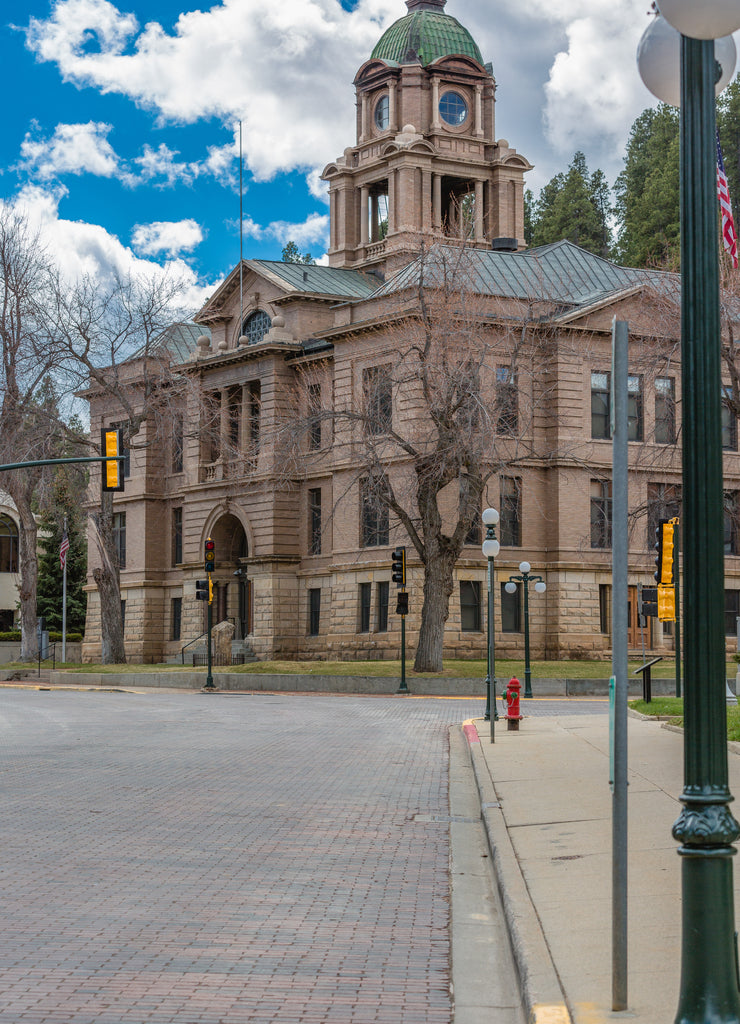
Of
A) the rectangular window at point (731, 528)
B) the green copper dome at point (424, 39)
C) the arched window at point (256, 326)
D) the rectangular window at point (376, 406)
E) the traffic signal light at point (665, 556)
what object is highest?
the green copper dome at point (424, 39)

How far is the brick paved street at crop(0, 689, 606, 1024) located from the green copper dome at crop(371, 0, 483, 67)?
48112 millimetres

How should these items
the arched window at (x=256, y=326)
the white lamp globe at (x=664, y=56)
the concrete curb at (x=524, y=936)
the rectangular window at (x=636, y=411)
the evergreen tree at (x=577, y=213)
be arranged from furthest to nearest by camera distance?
1. the evergreen tree at (x=577, y=213)
2. the arched window at (x=256, y=326)
3. the rectangular window at (x=636, y=411)
4. the concrete curb at (x=524, y=936)
5. the white lamp globe at (x=664, y=56)

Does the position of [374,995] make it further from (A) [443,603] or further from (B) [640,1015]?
(A) [443,603]

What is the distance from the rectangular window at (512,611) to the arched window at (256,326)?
15.7m

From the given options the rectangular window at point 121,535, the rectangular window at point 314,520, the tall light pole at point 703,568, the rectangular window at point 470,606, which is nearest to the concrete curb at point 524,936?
the tall light pole at point 703,568

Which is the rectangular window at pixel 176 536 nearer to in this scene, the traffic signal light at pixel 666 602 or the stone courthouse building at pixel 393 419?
the stone courthouse building at pixel 393 419

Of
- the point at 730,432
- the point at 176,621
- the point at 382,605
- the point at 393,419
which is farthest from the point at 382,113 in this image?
the point at 382,605

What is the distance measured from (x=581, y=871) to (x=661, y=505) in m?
35.8

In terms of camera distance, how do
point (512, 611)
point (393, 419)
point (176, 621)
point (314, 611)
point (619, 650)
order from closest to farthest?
point (619, 650) < point (393, 419) < point (512, 611) < point (314, 611) < point (176, 621)

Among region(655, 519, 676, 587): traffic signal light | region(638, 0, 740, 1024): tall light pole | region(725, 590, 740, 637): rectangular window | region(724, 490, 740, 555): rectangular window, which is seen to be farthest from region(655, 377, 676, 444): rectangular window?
region(638, 0, 740, 1024): tall light pole

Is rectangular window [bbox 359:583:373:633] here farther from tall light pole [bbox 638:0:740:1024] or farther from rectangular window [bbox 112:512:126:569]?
tall light pole [bbox 638:0:740:1024]

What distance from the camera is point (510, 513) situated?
4903 cm

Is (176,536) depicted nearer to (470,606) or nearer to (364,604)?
(364,604)

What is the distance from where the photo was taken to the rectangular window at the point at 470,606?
48.1 meters
